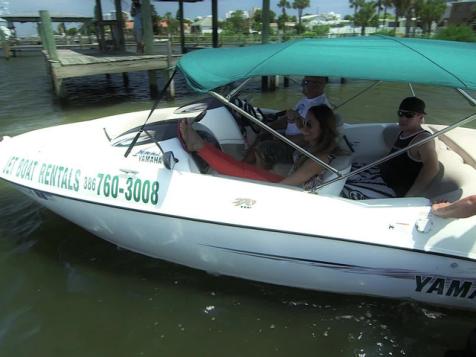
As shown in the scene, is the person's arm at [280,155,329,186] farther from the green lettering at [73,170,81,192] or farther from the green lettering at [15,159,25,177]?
the green lettering at [15,159,25,177]

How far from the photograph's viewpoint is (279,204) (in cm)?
300

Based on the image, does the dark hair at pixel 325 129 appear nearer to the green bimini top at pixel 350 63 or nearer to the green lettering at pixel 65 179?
the green bimini top at pixel 350 63

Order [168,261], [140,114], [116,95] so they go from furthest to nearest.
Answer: [116,95] < [140,114] < [168,261]

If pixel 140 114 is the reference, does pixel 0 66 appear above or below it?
below

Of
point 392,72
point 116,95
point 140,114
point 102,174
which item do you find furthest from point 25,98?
Result: point 392,72

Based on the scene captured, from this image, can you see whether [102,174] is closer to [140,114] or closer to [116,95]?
[140,114]

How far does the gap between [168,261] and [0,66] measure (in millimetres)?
20175

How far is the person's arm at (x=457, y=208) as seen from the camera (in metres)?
2.50

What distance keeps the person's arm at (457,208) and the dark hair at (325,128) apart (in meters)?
0.91

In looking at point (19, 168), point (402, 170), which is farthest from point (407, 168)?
point (19, 168)

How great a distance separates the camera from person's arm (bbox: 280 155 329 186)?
127 inches

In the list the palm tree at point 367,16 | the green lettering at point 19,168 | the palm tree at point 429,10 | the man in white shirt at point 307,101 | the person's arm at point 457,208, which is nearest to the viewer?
the person's arm at point 457,208

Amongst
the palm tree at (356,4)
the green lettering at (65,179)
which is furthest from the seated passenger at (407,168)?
the palm tree at (356,4)

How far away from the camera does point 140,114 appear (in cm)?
462
